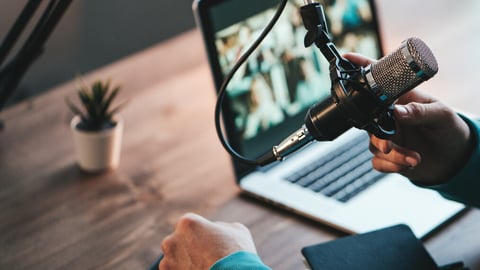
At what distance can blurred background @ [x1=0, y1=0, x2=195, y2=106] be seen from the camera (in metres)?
1.94

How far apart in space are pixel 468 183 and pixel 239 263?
13.6 inches

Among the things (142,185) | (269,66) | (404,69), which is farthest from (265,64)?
(404,69)

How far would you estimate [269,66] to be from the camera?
1.27 meters

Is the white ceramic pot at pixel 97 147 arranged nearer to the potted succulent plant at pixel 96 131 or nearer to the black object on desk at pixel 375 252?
the potted succulent plant at pixel 96 131

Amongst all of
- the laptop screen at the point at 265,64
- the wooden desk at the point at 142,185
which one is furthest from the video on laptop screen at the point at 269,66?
the wooden desk at the point at 142,185

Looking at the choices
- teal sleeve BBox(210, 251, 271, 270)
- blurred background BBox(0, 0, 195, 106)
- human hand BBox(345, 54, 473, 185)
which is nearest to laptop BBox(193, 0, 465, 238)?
human hand BBox(345, 54, 473, 185)

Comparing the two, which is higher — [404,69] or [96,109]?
[404,69]

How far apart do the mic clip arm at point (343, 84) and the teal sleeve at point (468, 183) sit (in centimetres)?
22

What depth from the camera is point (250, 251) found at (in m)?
0.98

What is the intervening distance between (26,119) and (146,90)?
10.2 inches

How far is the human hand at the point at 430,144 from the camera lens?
0.97 m

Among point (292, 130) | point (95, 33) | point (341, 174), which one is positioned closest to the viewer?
point (341, 174)

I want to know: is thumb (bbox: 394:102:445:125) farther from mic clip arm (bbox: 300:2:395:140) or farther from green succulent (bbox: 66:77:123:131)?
A: green succulent (bbox: 66:77:123:131)

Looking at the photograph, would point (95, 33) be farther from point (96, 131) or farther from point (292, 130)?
point (292, 130)
